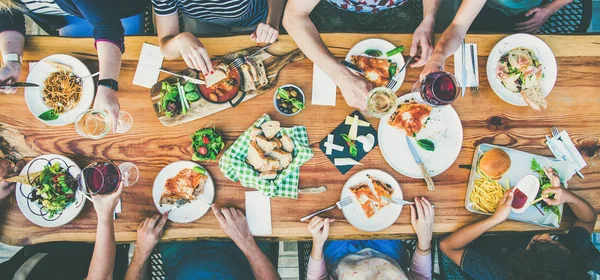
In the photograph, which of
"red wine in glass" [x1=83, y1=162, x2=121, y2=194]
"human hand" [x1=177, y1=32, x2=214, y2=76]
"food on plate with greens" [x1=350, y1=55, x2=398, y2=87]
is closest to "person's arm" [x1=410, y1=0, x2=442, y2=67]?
"food on plate with greens" [x1=350, y1=55, x2=398, y2=87]

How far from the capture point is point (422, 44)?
70.5 inches

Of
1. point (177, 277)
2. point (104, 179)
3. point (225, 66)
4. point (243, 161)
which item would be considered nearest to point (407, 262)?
point (243, 161)

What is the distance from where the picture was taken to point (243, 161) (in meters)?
1.76

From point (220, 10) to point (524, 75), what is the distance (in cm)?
177

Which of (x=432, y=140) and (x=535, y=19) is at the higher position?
(x=535, y=19)

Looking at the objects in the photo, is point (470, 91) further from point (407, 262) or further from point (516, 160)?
point (407, 262)

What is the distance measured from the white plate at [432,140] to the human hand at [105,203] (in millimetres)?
1376

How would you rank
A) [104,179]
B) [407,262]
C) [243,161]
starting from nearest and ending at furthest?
[104,179] < [243,161] < [407,262]

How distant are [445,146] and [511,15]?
3.90 feet

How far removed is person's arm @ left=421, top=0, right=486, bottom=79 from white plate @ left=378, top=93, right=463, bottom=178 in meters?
0.19

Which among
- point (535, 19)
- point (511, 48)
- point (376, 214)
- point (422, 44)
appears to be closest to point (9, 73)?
point (376, 214)

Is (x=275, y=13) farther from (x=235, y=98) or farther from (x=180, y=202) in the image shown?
(x=180, y=202)

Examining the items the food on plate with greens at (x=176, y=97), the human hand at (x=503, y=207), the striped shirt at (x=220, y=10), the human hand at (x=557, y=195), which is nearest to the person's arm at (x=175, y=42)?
the striped shirt at (x=220, y=10)

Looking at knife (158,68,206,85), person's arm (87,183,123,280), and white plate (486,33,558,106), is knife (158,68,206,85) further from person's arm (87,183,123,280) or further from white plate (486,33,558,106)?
white plate (486,33,558,106)
